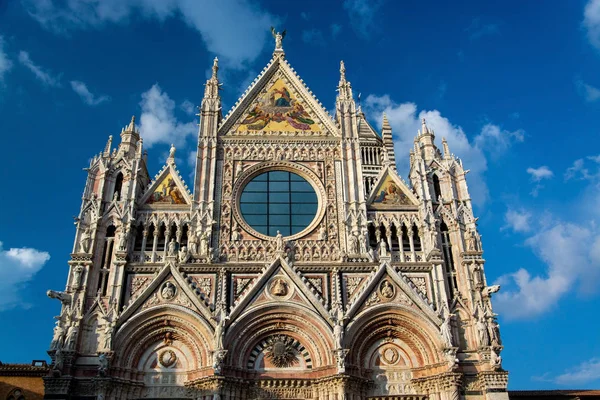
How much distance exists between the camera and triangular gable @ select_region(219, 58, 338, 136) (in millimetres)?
24453

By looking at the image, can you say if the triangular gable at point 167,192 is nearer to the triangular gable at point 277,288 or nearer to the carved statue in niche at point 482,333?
the triangular gable at point 277,288

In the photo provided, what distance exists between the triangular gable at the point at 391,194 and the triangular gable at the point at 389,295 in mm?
2946

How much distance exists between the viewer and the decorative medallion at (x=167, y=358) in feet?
62.9

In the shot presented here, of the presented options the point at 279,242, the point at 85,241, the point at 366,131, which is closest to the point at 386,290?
the point at 279,242

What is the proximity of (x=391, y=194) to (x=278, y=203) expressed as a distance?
443 cm

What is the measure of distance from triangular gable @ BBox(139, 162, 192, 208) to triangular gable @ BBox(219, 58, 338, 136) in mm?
2836

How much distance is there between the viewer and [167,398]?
18.6m

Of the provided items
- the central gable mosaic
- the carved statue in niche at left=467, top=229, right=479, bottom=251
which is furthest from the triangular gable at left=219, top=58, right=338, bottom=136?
the carved statue in niche at left=467, top=229, right=479, bottom=251

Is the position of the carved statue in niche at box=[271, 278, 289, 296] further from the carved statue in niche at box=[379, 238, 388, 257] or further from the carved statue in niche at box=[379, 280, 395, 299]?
the carved statue in niche at box=[379, 238, 388, 257]

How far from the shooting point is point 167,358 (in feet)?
63.2

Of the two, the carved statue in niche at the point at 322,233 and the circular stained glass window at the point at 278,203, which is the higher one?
the circular stained glass window at the point at 278,203

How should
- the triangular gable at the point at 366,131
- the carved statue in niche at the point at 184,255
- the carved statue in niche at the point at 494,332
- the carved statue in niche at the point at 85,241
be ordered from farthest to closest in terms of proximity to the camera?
the triangular gable at the point at 366,131, the carved statue in niche at the point at 85,241, the carved statue in niche at the point at 184,255, the carved statue in niche at the point at 494,332

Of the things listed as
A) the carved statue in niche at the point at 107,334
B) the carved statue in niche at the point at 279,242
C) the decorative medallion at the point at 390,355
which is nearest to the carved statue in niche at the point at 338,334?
the decorative medallion at the point at 390,355

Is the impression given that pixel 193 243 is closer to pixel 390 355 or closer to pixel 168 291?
pixel 168 291
